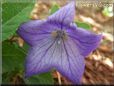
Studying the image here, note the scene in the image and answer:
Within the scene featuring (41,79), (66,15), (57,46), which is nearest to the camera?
(66,15)

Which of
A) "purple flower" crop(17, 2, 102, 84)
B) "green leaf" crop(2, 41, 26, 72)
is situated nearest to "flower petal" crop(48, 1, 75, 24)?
"purple flower" crop(17, 2, 102, 84)

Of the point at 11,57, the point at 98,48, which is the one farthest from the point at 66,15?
the point at 98,48

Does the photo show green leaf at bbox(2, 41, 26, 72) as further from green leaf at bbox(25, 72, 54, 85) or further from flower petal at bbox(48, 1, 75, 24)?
flower petal at bbox(48, 1, 75, 24)

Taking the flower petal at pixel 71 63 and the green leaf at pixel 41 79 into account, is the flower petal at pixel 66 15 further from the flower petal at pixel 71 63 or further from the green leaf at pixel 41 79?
the green leaf at pixel 41 79

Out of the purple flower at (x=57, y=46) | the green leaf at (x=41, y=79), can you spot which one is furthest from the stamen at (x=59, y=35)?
the green leaf at (x=41, y=79)

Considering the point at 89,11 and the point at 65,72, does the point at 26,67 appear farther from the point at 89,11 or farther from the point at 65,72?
the point at 89,11

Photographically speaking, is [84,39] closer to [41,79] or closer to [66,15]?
[66,15]

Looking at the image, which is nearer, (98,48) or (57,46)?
(57,46)
